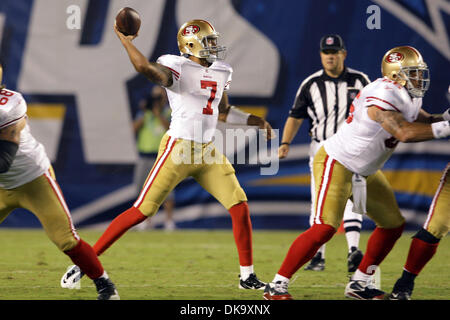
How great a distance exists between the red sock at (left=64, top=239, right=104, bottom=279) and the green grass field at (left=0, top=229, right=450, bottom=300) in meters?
0.27

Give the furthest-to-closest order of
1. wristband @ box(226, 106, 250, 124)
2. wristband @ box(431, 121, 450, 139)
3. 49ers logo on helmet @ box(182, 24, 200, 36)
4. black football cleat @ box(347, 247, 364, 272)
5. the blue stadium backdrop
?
the blue stadium backdrop, black football cleat @ box(347, 247, 364, 272), wristband @ box(226, 106, 250, 124), 49ers logo on helmet @ box(182, 24, 200, 36), wristband @ box(431, 121, 450, 139)

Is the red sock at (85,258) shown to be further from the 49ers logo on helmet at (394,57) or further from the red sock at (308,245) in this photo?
the 49ers logo on helmet at (394,57)

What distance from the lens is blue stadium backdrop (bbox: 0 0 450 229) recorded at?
28.1 feet

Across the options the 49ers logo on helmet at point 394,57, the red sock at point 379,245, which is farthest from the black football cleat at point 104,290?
the 49ers logo on helmet at point 394,57

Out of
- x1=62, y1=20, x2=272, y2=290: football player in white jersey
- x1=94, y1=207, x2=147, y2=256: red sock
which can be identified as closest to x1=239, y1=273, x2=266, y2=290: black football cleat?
x1=62, y1=20, x2=272, y2=290: football player in white jersey

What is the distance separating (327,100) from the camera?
5742 mm

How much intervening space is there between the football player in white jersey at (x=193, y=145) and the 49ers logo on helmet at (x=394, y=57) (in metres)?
1.04

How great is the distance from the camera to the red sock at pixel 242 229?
14.8ft

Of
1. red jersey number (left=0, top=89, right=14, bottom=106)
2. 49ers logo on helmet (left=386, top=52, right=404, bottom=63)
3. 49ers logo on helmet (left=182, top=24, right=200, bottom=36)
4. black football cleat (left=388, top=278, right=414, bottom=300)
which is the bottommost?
black football cleat (left=388, top=278, right=414, bottom=300)

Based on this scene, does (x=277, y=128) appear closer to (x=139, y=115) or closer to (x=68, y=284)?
(x=139, y=115)

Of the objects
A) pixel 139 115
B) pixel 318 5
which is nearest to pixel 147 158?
pixel 139 115

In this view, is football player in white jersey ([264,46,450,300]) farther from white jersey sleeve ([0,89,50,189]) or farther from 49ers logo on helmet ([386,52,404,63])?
white jersey sleeve ([0,89,50,189])

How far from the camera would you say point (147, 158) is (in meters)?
8.54

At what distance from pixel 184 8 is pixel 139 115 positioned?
1.33 meters
